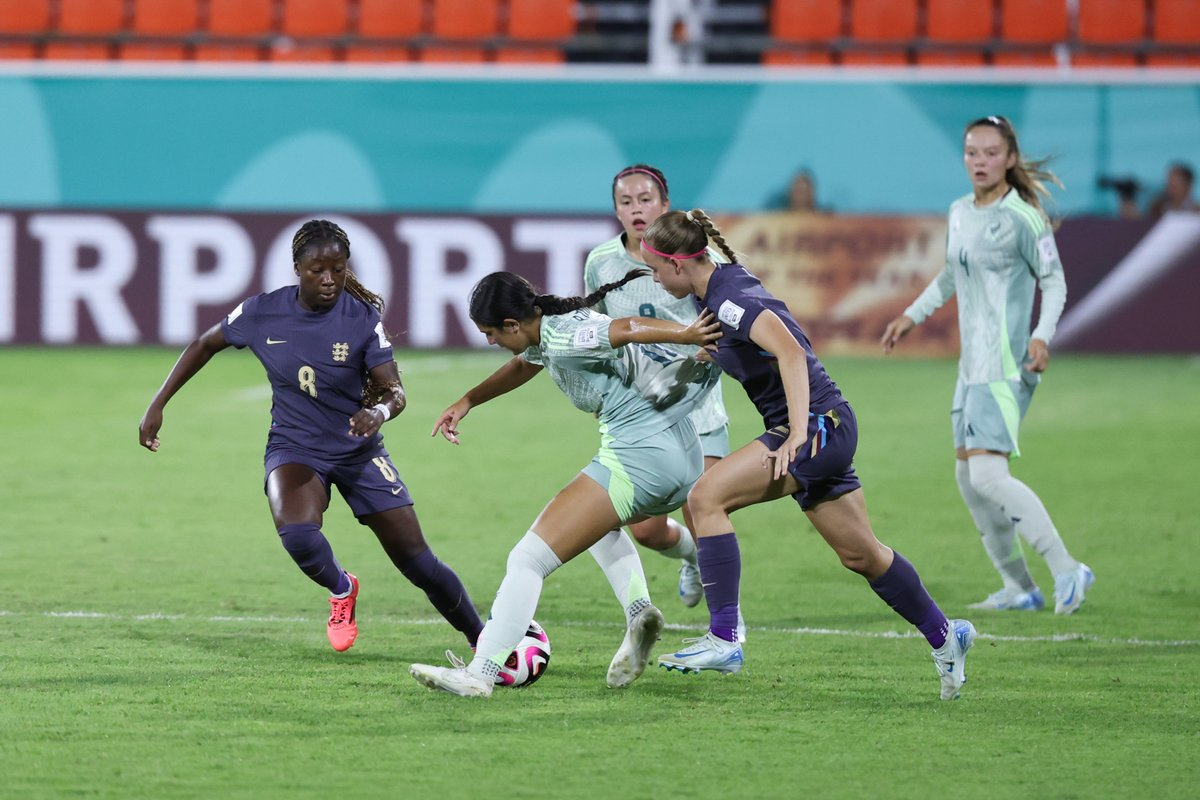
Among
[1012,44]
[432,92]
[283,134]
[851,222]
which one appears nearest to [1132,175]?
[1012,44]

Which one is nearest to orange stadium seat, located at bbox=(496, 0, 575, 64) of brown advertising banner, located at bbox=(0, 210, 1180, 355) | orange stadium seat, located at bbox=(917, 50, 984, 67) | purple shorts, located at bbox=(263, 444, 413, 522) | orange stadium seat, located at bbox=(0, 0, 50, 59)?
brown advertising banner, located at bbox=(0, 210, 1180, 355)

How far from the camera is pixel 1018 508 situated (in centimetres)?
762

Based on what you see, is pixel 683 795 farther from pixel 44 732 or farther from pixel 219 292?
pixel 219 292

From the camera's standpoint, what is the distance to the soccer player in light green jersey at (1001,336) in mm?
7648

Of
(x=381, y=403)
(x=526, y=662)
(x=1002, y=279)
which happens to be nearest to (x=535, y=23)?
(x=1002, y=279)

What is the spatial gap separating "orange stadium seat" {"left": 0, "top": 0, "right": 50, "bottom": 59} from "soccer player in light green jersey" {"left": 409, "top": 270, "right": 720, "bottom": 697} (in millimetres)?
16820

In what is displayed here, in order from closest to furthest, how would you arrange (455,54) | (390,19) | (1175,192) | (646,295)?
(646,295), (1175,192), (455,54), (390,19)

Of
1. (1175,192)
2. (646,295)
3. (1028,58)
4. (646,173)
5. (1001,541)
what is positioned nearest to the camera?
(646,295)

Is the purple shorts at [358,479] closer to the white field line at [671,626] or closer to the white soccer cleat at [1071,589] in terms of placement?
the white field line at [671,626]

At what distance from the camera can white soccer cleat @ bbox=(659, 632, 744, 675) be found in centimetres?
559

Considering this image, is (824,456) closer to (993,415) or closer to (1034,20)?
(993,415)

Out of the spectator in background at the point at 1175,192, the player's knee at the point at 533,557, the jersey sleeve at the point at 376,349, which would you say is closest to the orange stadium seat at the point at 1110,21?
the spectator in background at the point at 1175,192

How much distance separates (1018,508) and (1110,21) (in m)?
14.8

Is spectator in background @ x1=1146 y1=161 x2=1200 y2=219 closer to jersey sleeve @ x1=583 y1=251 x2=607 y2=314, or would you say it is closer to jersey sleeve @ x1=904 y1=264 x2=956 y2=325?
jersey sleeve @ x1=904 y1=264 x2=956 y2=325
